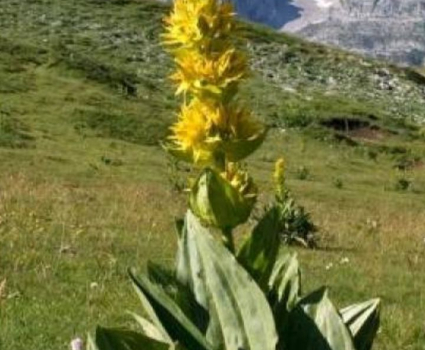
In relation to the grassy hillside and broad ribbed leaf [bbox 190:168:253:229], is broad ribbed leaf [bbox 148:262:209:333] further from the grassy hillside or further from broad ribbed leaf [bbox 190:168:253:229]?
the grassy hillside

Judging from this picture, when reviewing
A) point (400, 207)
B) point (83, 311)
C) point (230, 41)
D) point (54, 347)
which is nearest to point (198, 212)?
point (230, 41)

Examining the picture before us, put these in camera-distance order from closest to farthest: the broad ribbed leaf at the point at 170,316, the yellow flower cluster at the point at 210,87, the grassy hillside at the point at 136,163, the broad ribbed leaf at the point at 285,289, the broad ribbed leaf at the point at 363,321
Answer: the yellow flower cluster at the point at 210,87, the broad ribbed leaf at the point at 170,316, the broad ribbed leaf at the point at 285,289, the broad ribbed leaf at the point at 363,321, the grassy hillside at the point at 136,163

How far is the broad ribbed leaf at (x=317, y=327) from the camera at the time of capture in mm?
3869

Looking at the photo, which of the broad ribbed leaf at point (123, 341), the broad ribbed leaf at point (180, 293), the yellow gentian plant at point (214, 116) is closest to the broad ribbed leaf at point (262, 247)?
the yellow gentian plant at point (214, 116)

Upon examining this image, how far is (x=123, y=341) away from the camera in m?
3.83

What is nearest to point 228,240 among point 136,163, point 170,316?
point 170,316

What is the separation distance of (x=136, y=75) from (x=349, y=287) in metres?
41.7

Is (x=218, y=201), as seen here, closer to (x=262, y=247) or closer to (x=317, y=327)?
(x=262, y=247)

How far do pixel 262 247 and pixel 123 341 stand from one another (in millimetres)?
610

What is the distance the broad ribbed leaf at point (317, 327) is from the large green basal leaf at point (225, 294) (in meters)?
0.20

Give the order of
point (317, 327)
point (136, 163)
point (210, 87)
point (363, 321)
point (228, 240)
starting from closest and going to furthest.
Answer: point (210, 87)
point (228, 240)
point (317, 327)
point (363, 321)
point (136, 163)

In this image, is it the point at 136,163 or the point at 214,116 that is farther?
the point at 136,163

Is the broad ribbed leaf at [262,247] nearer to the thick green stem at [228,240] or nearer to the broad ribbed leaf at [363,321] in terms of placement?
the thick green stem at [228,240]

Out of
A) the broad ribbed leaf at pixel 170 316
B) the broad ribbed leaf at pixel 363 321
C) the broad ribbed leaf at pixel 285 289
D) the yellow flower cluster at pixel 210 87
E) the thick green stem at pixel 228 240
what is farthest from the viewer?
the broad ribbed leaf at pixel 363 321
